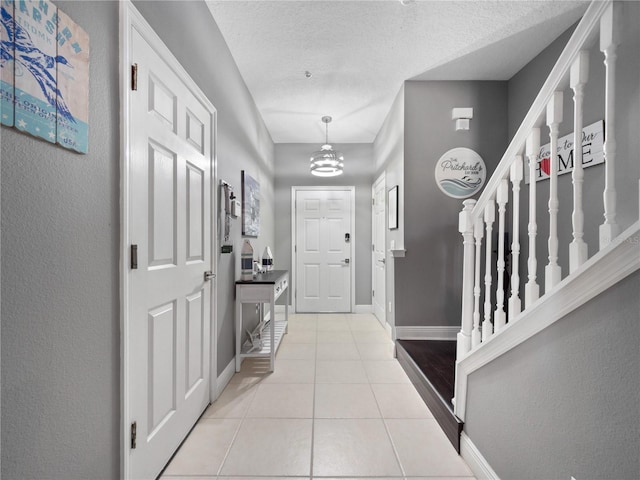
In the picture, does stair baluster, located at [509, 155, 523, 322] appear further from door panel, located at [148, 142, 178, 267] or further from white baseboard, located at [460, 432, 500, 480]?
door panel, located at [148, 142, 178, 267]

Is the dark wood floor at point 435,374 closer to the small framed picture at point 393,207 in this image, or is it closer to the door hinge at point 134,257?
the small framed picture at point 393,207

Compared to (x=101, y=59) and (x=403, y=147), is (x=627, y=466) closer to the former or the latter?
(x=101, y=59)

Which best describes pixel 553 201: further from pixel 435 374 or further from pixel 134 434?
pixel 134 434

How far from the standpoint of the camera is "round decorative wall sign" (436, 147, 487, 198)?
10.5 feet


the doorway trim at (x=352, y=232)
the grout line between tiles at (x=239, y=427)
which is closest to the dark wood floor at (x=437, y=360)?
the grout line between tiles at (x=239, y=427)

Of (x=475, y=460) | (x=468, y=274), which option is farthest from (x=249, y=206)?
(x=475, y=460)

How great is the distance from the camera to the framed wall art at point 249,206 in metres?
3.01

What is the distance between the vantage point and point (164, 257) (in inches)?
61.0

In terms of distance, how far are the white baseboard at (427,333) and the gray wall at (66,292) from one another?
2.60 m

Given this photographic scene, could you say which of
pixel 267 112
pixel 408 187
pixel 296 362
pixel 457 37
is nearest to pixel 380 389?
pixel 296 362

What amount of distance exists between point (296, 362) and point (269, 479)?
4.71ft

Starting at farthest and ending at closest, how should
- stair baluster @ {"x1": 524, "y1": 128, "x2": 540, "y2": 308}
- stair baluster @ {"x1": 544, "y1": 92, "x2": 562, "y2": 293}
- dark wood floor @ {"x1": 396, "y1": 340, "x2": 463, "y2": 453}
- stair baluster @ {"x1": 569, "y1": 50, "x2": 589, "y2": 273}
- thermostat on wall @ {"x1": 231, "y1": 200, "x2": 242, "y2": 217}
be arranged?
thermostat on wall @ {"x1": 231, "y1": 200, "x2": 242, "y2": 217} < dark wood floor @ {"x1": 396, "y1": 340, "x2": 463, "y2": 453} < stair baluster @ {"x1": 524, "y1": 128, "x2": 540, "y2": 308} < stair baluster @ {"x1": 544, "y1": 92, "x2": 562, "y2": 293} < stair baluster @ {"x1": 569, "y1": 50, "x2": 589, "y2": 273}

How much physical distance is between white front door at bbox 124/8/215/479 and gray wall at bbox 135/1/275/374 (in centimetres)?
17

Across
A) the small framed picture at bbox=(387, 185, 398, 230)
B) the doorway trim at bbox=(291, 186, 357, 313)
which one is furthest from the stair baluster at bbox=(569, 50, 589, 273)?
the doorway trim at bbox=(291, 186, 357, 313)
